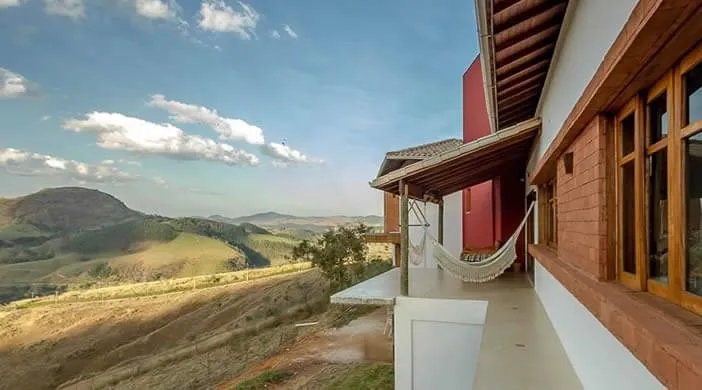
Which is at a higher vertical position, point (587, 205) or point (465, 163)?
point (465, 163)

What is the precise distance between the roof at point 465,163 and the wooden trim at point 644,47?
3370mm

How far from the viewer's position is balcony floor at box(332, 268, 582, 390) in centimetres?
308

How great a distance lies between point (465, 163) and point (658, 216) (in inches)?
190

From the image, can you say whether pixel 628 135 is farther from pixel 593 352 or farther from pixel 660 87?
pixel 593 352

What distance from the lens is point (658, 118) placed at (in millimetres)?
1712

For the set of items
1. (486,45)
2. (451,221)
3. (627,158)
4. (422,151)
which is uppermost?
(422,151)

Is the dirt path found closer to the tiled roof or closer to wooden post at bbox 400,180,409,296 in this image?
wooden post at bbox 400,180,409,296

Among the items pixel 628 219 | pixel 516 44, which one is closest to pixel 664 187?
pixel 628 219

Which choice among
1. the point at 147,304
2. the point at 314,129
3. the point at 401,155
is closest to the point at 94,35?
the point at 314,129

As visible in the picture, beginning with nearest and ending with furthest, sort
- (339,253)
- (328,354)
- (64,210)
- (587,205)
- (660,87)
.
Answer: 1. (660,87)
2. (587,205)
3. (328,354)
4. (339,253)
5. (64,210)

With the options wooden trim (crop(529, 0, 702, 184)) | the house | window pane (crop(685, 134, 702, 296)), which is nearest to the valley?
the house

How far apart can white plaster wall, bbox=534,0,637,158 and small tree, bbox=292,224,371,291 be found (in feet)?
36.0

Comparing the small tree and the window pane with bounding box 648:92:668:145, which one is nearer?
the window pane with bounding box 648:92:668:145

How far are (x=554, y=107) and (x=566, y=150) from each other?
0.98 meters
